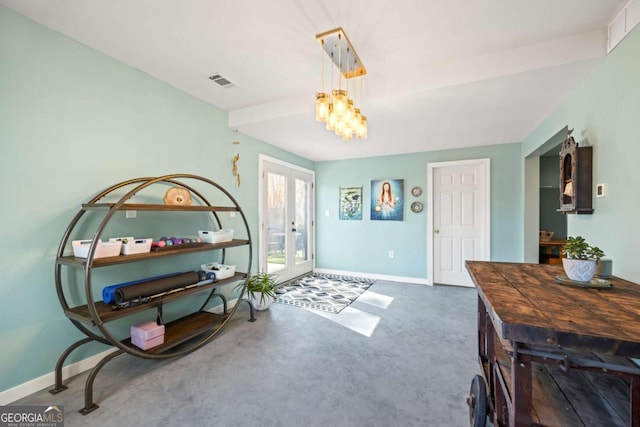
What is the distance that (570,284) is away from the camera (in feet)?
4.35

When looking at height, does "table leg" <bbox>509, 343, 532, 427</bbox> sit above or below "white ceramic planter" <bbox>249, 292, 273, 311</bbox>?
above

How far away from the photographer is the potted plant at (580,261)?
1.33 m

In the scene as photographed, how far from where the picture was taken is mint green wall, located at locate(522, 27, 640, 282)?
1.57 meters

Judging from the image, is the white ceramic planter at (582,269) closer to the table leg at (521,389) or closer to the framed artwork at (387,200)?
the table leg at (521,389)

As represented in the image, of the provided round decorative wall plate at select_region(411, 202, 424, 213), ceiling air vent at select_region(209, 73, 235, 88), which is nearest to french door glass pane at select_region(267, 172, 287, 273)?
ceiling air vent at select_region(209, 73, 235, 88)

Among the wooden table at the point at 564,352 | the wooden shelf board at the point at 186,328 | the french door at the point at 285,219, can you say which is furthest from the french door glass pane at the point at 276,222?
the wooden table at the point at 564,352

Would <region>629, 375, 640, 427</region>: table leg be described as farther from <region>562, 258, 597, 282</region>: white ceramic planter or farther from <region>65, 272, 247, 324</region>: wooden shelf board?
<region>65, 272, 247, 324</region>: wooden shelf board

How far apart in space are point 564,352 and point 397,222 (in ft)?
13.0

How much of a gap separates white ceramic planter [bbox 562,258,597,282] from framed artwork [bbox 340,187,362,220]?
3.86 meters

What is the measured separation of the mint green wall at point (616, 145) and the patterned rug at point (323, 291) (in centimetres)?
249

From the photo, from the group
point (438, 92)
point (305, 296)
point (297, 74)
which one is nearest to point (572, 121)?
point (438, 92)

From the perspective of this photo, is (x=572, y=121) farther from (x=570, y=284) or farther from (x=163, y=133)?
(x=163, y=133)

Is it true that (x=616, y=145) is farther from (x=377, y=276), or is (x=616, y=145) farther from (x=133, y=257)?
(x=377, y=276)

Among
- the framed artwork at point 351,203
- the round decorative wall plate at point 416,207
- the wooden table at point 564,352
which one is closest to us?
→ the wooden table at point 564,352
